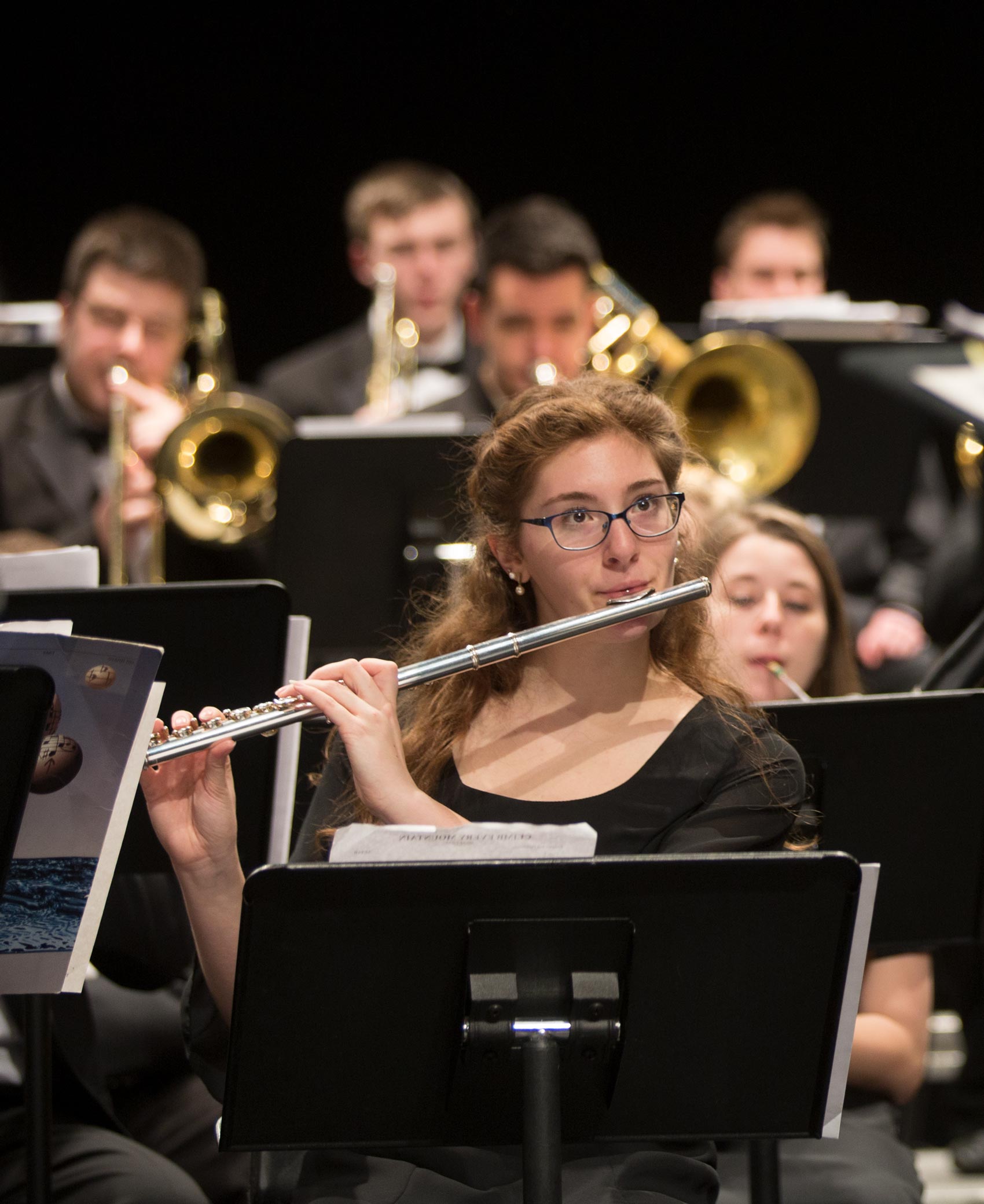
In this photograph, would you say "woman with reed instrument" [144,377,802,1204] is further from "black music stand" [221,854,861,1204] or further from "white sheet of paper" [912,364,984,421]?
"white sheet of paper" [912,364,984,421]

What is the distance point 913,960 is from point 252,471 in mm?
2139

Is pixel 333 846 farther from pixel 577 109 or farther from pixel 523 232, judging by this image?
pixel 577 109

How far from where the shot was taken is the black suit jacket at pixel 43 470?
3930mm

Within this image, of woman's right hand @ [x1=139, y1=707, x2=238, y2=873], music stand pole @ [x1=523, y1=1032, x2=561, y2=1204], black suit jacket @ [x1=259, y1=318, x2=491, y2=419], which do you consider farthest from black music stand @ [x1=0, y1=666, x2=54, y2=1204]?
black suit jacket @ [x1=259, y1=318, x2=491, y2=419]

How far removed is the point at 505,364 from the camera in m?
3.76

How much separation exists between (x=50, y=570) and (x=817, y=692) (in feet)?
4.27

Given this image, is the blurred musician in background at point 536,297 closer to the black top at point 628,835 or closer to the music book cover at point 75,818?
the black top at point 628,835

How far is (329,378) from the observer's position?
478 centimetres

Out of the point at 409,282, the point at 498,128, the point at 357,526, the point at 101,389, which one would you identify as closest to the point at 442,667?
the point at 357,526

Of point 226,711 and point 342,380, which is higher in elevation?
point 342,380

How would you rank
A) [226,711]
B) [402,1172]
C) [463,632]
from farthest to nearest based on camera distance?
[463,632], [226,711], [402,1172]

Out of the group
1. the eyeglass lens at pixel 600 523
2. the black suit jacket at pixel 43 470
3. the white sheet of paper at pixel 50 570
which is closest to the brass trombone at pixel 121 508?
the black suit jacket at pixel 43 470

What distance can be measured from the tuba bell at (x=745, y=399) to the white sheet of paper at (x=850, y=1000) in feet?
8.14

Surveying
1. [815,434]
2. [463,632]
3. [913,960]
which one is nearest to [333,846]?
[463,632]
